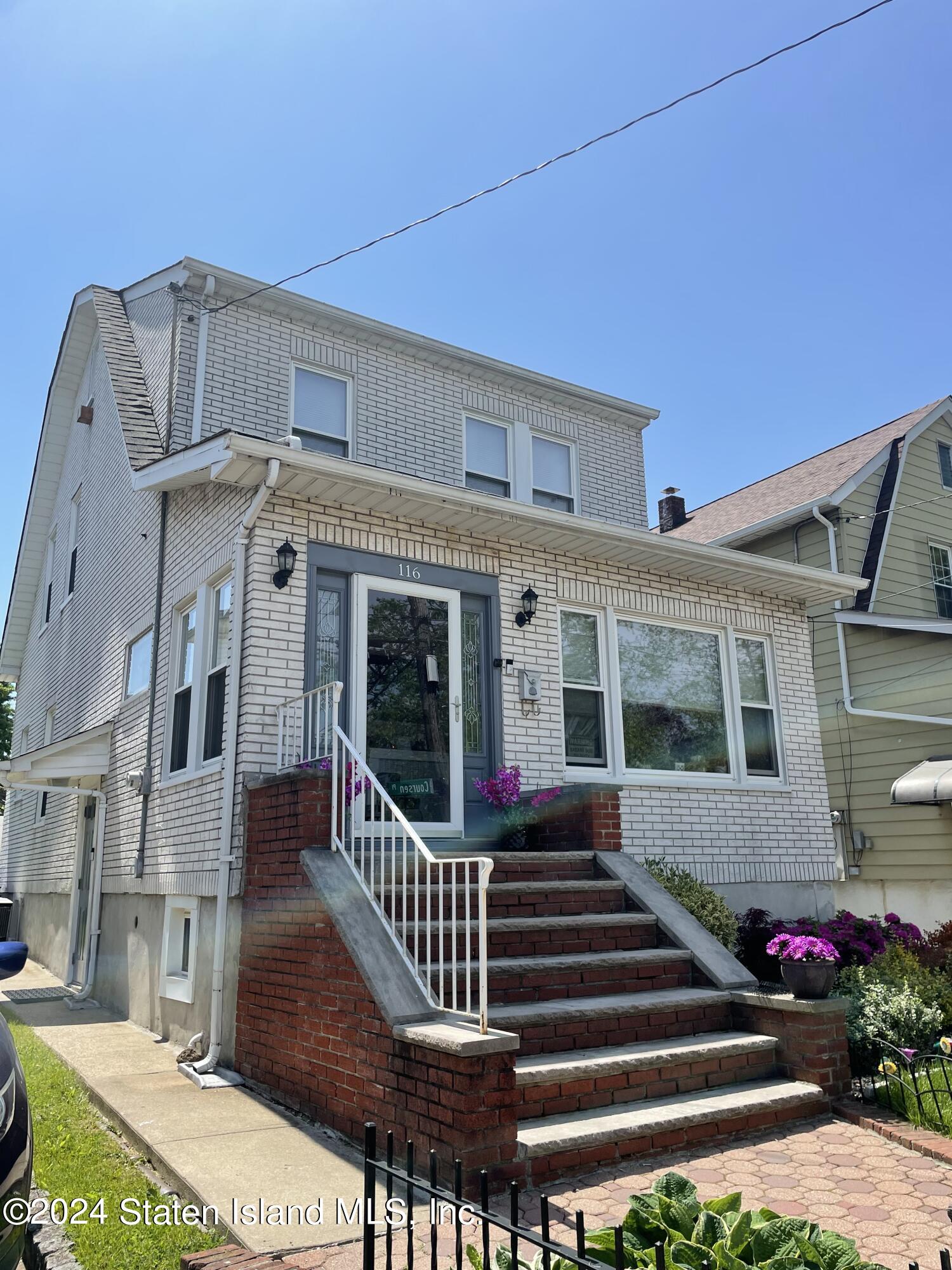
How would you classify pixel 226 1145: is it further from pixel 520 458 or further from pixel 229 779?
pixel 520 458

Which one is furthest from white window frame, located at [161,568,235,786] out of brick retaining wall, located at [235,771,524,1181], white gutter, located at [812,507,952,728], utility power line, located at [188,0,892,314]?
white gutter, located at [812,507,952,728]

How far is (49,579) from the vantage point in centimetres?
1602

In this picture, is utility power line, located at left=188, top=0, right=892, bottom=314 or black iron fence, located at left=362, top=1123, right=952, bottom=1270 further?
utility power line, located at left=188, top=0, right=892, bottom=314

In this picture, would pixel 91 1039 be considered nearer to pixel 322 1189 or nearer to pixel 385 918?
pixel 385 918

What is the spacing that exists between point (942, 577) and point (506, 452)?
8170 millimetres

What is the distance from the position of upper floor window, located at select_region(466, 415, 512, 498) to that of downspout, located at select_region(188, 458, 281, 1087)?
177 inches

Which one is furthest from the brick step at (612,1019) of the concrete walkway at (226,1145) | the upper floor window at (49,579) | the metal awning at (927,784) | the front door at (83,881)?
the upper floor window at (49,579)

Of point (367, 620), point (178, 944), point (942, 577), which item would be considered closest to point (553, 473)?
point (367, 620)

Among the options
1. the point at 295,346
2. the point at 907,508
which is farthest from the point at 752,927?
the point at 907,508

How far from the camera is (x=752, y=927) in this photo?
797cm

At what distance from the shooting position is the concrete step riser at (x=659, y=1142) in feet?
13.4

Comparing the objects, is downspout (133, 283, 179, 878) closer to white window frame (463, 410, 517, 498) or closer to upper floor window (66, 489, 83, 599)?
white window frame (463, 410, 517, 498)

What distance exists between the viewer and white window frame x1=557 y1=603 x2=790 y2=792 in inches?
336

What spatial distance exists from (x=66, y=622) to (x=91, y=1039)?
25.1 feet
